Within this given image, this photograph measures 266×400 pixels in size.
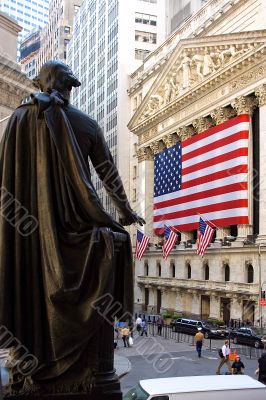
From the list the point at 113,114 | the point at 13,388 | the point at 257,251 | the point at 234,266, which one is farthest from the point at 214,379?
the point at 113,114

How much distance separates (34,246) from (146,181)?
6197 centimetres

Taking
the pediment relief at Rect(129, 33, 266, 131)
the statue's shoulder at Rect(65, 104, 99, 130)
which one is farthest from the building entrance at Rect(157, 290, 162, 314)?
the statue's shoulder at Rect(65, 104, 99, 130)

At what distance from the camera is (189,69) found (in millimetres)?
54562

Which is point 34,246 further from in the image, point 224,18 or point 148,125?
point 148,125

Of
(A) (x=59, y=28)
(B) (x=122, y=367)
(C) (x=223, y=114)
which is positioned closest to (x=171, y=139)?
(C) (x=223, y=114)

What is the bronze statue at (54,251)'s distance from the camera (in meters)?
3.80

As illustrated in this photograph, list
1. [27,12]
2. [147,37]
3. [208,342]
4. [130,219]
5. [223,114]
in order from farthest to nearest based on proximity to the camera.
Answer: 1. [27,12]
2. [147,37]
3. [223,114]
4. [208,342]
5. [130,219]

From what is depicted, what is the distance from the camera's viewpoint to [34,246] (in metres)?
3.99

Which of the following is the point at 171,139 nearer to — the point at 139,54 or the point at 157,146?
the point at 157,146

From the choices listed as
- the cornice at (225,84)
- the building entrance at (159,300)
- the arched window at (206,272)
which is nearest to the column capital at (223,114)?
the cornice at (225,84)

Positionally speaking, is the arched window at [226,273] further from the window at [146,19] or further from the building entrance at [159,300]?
the window at [146,19]

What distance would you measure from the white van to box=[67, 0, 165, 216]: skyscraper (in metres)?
63.2

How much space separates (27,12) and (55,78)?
615 ft

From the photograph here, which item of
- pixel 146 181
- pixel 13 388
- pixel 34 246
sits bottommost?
pixel 13 388
